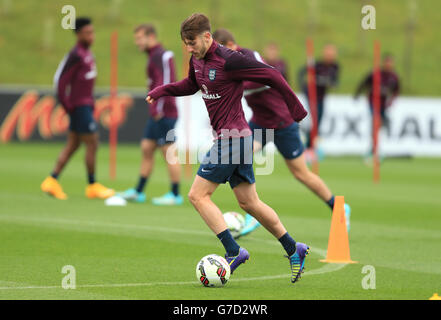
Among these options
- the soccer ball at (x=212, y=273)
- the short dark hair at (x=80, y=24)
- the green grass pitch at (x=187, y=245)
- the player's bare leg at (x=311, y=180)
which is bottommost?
the green grass pitch at (x=187, y=245)

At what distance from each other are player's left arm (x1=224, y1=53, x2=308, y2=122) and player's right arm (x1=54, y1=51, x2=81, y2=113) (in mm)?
6444

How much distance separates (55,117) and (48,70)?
13197 millimetres

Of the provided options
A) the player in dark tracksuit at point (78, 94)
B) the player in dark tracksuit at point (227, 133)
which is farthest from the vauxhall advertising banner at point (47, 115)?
the player in dark tracksuit at point (227, 133)

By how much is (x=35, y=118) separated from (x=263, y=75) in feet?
68.5

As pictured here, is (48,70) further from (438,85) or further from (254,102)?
(254,102)

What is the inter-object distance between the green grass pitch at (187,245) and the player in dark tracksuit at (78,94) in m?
0.70

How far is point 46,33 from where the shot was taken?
4225 centimetres

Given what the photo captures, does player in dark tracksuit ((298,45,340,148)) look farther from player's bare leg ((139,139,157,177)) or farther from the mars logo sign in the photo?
player's bare leg ((139,139,157,177))

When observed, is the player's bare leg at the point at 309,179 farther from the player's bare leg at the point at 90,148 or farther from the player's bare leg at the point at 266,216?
the player's bare leg at the point at 90,148

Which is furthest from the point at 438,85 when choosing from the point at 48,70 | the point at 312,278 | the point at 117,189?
the point at 312,278

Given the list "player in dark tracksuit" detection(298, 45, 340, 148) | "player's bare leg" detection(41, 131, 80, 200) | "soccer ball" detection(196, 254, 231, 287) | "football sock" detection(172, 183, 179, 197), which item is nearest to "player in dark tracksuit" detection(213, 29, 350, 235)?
"football sock" detection(172, 183, 179, 197)

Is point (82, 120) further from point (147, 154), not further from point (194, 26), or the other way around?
point (194, 26)

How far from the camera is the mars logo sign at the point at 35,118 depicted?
87.7 ft

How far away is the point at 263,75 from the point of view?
23.1 feet
